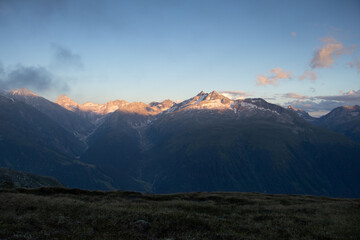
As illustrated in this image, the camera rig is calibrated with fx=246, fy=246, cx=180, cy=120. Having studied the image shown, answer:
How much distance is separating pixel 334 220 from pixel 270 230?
1055 centimetres

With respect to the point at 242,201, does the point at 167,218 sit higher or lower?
higher

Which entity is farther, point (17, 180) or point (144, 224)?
point (17, 180)

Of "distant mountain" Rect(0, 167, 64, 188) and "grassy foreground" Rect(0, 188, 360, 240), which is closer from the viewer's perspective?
"grassy foreground" Rect(0, 188, 360, 240)

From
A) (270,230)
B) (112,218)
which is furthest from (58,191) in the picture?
(270,230)

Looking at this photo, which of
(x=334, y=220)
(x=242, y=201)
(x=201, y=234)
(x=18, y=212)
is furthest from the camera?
(x=242, y=201)

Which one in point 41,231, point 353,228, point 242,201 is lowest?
point 242,201

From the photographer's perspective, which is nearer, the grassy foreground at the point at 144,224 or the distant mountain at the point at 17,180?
the grassy foreground at the point at 144,224

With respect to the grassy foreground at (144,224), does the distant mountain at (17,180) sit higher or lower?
lower

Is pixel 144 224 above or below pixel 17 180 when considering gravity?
above

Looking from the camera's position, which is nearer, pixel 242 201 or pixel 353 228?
pixel 353 228

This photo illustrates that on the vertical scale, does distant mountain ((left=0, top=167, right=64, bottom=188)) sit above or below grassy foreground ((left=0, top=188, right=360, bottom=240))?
below

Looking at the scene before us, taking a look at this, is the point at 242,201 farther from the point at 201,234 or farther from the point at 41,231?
the point at 41,231

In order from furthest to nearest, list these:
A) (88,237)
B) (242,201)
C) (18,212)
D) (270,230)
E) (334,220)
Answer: (242,201) < (334,220) < (18,212) < (270,230) < (88,237)

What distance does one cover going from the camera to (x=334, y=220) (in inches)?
1135
